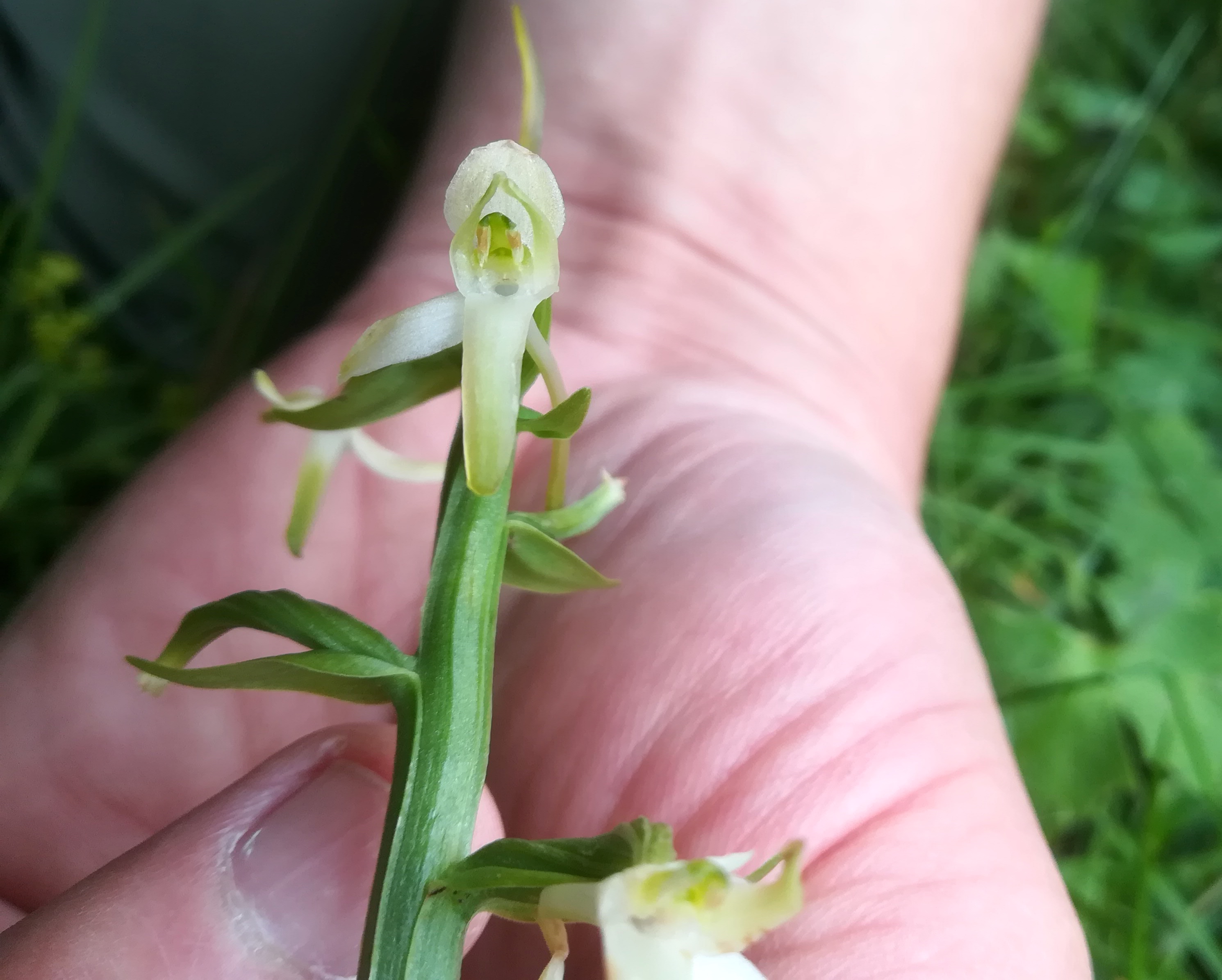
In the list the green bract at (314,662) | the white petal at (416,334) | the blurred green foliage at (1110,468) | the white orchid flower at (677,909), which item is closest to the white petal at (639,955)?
the white orchid flower at (677,909)

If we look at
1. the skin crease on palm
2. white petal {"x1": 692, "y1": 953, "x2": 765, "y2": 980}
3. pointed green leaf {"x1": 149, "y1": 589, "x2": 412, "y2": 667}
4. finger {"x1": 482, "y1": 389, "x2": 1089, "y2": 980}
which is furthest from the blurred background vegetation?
pointed green leaf {"x1": 149, "y1": 589, "x2": 412, "y2": 667}

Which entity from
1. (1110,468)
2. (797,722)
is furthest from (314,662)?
(1110,468)

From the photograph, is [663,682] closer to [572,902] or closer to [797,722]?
[797,722]

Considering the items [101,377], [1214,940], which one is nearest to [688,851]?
[1214,940]

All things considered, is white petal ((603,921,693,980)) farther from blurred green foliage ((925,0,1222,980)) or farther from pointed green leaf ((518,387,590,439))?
blurred green foliage ((925,0,1222,980))

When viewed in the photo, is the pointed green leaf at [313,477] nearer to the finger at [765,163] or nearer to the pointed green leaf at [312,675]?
the pointed green leaf at [312,675]

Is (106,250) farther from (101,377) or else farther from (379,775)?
(379,775)
